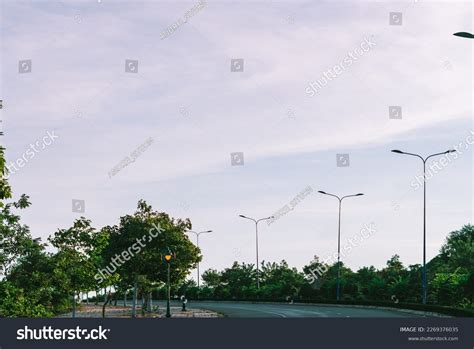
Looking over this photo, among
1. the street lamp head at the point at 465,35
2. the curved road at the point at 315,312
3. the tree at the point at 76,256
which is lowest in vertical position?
the curved road at the point at 315,312

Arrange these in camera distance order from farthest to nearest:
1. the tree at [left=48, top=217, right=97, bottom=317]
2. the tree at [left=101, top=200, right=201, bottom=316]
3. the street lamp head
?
1. the tree at [left=101, top=200, right=201, bottom=316]
2. the tree at [left=48, top=217, right=97, bottom=317]
3. the street lamp head

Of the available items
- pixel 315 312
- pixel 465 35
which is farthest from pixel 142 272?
pixel 465 35

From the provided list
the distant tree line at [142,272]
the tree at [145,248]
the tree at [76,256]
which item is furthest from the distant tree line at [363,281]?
the tree at [76,256]

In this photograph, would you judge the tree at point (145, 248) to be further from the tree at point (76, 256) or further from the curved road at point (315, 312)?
the tree at point (76, 256)

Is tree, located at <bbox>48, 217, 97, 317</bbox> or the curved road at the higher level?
tree, located at <bbox>48, 217, 97, 317</bbox>

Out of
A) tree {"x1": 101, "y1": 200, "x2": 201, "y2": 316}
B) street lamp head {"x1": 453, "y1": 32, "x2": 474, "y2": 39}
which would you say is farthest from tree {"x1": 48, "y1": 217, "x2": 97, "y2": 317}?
street lamp head {"x1": 453, "y1": 32, "x2": 474, "y2": 39}

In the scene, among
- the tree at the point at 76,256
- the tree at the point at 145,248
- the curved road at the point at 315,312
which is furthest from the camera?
the tree at the point at 145,248

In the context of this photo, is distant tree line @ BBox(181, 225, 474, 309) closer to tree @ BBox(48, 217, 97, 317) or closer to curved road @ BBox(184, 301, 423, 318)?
curved road @ BBox(184, 301, 423, 318)

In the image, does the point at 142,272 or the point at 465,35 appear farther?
the point at 142,272

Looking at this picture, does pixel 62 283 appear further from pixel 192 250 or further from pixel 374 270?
pixel 374 270

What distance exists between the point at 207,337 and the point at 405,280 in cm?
4939

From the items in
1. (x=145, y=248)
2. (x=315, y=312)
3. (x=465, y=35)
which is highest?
(x=465, y=35)

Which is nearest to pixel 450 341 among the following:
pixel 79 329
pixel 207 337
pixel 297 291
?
pixel 207 337

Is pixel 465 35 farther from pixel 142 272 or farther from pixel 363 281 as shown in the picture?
pixel 363 281
